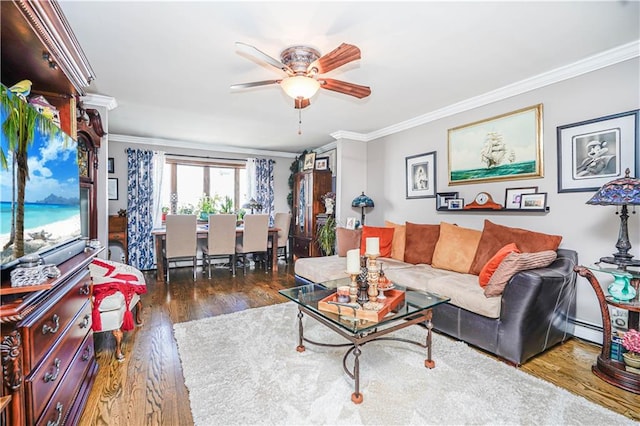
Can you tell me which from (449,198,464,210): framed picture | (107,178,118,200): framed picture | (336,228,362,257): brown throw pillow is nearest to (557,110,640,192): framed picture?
(449,198,464,210): framed picture

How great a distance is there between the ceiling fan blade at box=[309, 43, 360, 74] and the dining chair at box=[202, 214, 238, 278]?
3.23 m

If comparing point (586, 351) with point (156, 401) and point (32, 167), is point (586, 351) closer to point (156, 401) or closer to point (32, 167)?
point (156, 401)

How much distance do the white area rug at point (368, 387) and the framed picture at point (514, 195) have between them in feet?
5.27

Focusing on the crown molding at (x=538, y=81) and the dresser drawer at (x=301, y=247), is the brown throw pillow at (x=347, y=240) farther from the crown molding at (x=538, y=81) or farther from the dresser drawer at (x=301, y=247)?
the crown molding at (x=538, y=81)

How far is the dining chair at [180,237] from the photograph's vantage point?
14.6 ft

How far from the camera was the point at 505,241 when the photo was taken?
2873 millimetres

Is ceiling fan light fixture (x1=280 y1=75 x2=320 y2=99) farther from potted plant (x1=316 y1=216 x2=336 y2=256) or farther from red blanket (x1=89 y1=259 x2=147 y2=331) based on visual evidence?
potted plant (x1=316 y1=216 x2=336 y2=256)

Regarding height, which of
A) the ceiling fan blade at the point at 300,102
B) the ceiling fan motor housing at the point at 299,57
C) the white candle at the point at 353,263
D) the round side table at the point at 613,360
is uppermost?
the ceiling fan motor housing at the point at 299,57

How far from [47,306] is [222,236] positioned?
3.65 meters

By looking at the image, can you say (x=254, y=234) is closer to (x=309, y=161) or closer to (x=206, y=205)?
(x=206, y=205)

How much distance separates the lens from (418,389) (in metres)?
1.83

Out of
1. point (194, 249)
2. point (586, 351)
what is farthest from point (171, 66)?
point (586, 351)

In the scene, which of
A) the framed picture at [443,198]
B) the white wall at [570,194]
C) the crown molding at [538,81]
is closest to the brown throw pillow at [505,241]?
the white wall at [570,194]

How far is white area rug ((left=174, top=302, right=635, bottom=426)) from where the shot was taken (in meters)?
1.60
